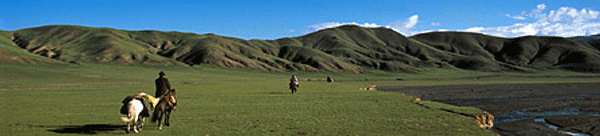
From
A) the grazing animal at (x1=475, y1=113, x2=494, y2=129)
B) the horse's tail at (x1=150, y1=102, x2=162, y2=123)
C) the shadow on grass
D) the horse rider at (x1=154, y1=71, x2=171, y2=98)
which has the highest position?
the horse rider at (x1=154, y1=71, x2=171, y2=98)

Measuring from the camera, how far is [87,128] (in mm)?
18109

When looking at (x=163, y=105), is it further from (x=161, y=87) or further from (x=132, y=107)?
(x=132, y=107)

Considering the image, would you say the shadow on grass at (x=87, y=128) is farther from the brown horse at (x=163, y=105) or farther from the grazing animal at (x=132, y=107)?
the grazing animal at (x=132, y=107)

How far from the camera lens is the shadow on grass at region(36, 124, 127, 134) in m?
17.3

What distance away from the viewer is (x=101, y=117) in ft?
73.3

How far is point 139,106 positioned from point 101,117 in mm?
7327

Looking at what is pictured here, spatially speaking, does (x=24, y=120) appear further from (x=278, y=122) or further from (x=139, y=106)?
(x=278, y=122)

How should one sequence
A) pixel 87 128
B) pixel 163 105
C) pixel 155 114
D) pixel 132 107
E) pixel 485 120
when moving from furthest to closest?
pixel 485 120 < pixel 87 128 < pixel 163 105 < pixel 155 114 < pixel 132 107

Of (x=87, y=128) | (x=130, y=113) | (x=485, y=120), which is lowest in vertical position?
(x=485, y=120)

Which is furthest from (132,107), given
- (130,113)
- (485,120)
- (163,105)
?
(485,120)

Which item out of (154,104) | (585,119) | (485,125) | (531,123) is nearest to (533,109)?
(585,119)

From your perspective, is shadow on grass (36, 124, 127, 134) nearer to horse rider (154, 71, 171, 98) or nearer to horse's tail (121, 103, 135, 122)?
horse's tail (121, 103, 135, 122)

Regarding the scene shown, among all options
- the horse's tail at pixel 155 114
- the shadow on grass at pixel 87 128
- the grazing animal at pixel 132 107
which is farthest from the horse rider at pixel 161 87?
the shadow on grass at pixel 87 128

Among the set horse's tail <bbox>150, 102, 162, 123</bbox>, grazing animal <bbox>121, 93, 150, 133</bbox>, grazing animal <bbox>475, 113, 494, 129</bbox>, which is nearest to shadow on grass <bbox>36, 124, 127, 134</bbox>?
horse's tail <bbox>150, 102, 162, 123</bbox>
